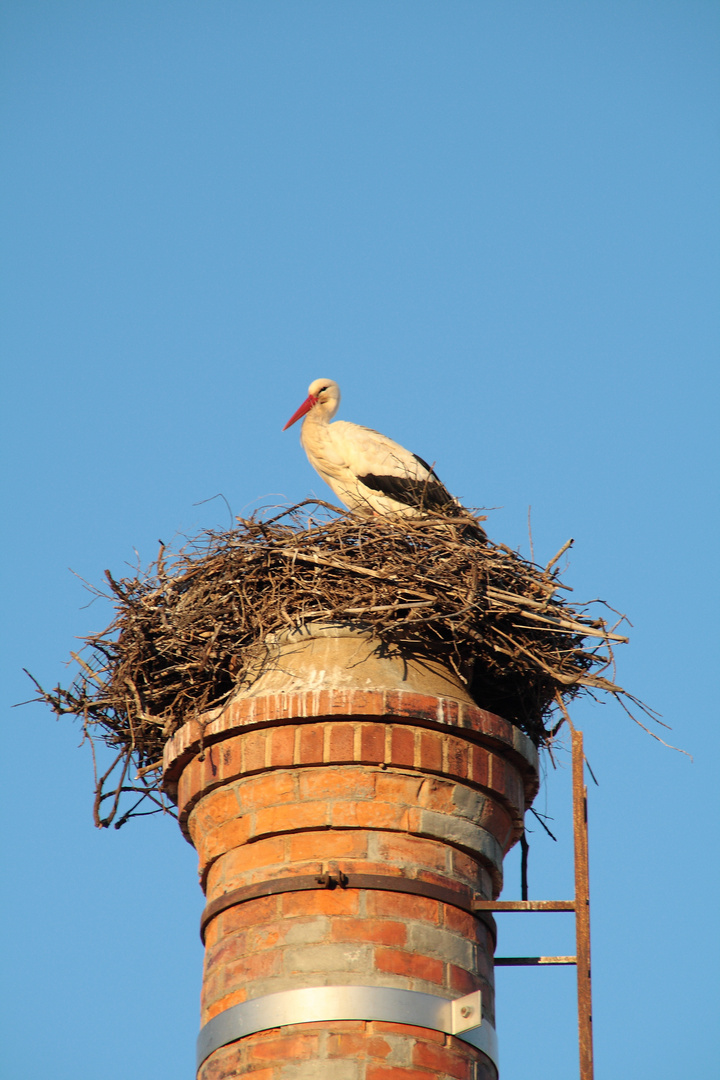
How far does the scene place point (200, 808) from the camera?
6.22 m

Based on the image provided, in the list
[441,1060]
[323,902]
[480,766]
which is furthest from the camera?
[480,766]

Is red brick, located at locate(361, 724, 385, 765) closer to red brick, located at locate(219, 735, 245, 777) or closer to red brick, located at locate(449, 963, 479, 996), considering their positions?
red brick, located at locate(219, 735, 245, 777)

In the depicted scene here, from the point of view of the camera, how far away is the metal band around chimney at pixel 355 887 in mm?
5543

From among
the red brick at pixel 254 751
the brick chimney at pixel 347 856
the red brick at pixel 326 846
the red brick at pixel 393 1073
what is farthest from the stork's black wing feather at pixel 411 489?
the red brick at pixel 393 1073

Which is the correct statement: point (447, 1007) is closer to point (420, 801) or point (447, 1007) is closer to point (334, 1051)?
point (334, 1051)

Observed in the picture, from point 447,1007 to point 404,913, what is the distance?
393mm

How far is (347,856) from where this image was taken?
5645mm

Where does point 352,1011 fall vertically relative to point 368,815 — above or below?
below

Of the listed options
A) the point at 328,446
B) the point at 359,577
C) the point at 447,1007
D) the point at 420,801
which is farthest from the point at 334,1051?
the point at 328,446

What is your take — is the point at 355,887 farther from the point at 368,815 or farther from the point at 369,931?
the point at 368,815

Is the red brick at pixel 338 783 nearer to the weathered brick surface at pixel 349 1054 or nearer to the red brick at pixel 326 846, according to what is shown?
the red brick at pixel 326 846

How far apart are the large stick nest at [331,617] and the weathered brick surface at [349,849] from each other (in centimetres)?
51

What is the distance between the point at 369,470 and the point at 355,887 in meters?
Answer: 4.90

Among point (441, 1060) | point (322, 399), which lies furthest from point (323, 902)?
point (322, 399)
